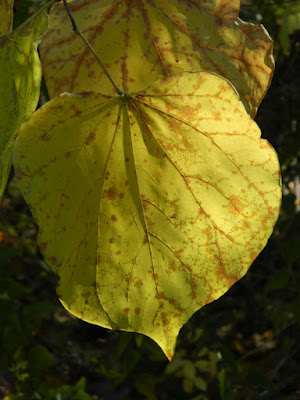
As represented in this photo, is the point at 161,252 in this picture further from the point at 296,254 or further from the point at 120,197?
the point at 296,254

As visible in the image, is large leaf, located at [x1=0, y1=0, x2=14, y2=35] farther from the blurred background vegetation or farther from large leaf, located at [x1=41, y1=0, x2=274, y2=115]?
the blurred background vegetation

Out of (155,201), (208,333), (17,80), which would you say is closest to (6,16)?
(17,80)

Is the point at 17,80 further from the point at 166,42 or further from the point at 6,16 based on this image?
the point at 166,42

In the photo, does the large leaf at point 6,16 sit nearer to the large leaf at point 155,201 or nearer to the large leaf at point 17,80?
the large leaf at point 17,80

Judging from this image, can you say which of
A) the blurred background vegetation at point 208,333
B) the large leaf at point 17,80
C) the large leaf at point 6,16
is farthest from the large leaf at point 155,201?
the blurred background vegetation at point 208,333

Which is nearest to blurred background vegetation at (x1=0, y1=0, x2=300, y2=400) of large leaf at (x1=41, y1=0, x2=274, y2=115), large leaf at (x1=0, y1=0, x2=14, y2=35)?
large leaf at (x1=41, y1=0, x2=274, y2=115)
